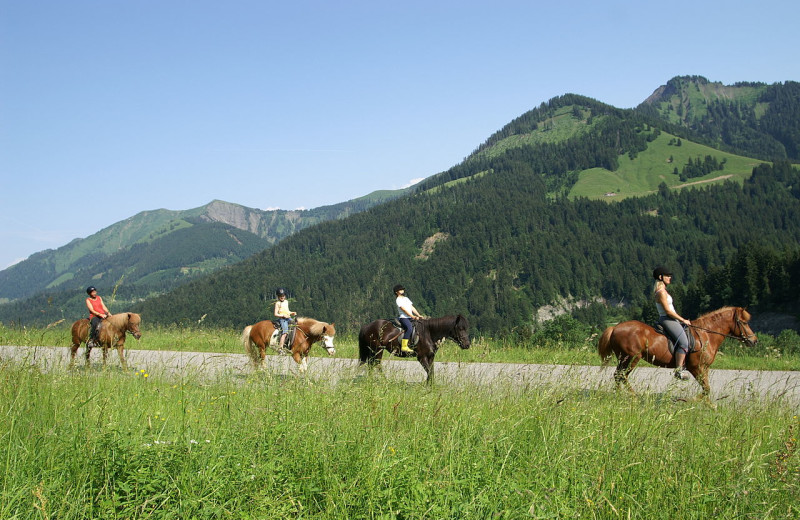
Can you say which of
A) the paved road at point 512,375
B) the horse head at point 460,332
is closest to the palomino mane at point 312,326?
the paved road at point 512,375

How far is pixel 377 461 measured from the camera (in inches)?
159

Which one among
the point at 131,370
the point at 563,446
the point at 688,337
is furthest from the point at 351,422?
the point at 688,337

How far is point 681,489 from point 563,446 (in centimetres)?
102

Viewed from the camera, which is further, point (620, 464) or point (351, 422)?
point (351, 422)

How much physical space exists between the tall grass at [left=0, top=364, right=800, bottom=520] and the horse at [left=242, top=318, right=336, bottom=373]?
21.8ft

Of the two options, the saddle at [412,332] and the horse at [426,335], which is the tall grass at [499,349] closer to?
the horse at [426,335]

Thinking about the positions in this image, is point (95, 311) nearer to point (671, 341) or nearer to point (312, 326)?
point (312, 326)

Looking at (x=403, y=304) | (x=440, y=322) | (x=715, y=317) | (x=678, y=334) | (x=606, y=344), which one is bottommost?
(x=606, y=344)

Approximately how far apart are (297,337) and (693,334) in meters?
8.43

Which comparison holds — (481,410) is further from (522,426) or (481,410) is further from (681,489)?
(681,489)

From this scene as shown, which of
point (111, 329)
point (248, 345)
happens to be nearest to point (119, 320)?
point (111, 329)

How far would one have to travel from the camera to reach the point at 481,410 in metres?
5.98

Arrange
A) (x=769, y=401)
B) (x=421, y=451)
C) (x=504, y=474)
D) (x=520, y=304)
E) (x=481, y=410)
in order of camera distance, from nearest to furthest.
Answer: (x=504, y=474), (x=421, y=451), (x=481, y=410), (x=769, y=401), (x=520, y=304)

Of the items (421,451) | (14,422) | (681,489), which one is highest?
(14,422)
